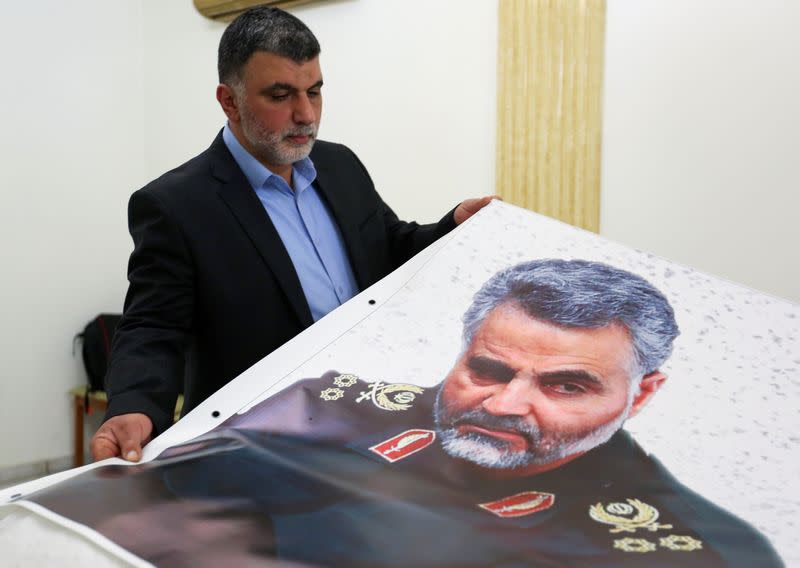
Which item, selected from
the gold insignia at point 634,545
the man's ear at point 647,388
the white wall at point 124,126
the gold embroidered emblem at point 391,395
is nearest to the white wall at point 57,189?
the white wall at point 124,126

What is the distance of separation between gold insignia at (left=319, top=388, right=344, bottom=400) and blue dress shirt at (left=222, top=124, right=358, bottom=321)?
Result: 1.15 ft

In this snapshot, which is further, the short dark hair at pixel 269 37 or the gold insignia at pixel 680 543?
the short dark hair at pixel 269 37

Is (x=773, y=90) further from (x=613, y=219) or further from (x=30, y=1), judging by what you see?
(x=30, y=1)

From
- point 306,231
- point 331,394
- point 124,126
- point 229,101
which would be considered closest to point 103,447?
point 331,394

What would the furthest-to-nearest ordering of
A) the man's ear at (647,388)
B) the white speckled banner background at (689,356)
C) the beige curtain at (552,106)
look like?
the beige curtain at (552,106) → the man's ear at (647,388) → the white speckled banner background at (689,356)

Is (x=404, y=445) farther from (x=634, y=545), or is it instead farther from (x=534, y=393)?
(x=634, y=545)

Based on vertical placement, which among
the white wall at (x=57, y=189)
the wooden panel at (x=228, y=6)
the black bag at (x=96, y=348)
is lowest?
the black bag at (x=96, y=348)

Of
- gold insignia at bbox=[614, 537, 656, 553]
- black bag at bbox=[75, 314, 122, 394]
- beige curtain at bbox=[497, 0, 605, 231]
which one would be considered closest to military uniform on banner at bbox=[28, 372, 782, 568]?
gold insignia at bbox=[614, 537, 656, 553]

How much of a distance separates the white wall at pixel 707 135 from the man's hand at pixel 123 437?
1786mm

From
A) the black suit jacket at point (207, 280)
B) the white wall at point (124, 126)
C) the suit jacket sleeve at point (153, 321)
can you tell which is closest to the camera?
the suit jacket sleeve at point (153, 321)

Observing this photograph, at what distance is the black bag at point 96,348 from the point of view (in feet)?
11.6

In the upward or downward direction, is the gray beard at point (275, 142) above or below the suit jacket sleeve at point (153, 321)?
above

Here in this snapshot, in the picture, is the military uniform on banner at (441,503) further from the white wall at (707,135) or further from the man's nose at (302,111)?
the white wall at (707,135)

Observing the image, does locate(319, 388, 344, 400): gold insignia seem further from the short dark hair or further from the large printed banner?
the short dark hair
